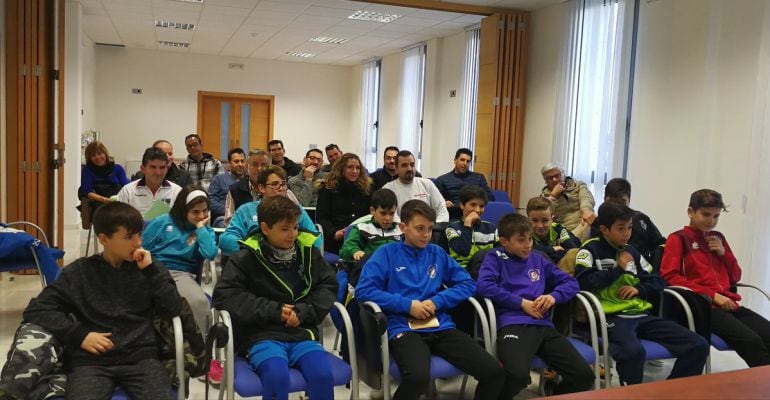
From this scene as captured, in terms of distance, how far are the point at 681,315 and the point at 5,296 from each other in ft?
16.4

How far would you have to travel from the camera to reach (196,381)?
3.47m

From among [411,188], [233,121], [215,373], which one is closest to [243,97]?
[233,121]

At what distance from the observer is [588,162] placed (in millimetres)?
6809

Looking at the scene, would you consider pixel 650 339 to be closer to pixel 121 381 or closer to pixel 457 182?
pixel 121 381

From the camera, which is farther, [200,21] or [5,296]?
[200,21]

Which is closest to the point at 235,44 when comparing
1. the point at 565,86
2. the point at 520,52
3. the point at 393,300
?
the point at 520,52

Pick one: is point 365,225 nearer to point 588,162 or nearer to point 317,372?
point 317,372

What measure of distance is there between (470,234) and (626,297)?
919mm

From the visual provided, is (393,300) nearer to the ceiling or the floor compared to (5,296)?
nearer to the ceiling

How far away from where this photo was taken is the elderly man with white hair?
5.38 metres

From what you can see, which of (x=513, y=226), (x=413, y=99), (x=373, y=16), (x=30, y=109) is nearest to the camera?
(x=513, y=226)

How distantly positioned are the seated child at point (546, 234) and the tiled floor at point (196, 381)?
2.49 ft

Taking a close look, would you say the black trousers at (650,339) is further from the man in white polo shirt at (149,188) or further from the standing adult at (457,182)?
the man in white polo shirt at (149,188)

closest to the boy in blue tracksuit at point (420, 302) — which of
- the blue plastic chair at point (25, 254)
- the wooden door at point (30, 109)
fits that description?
the blue plastic chair at point (25, 254)
